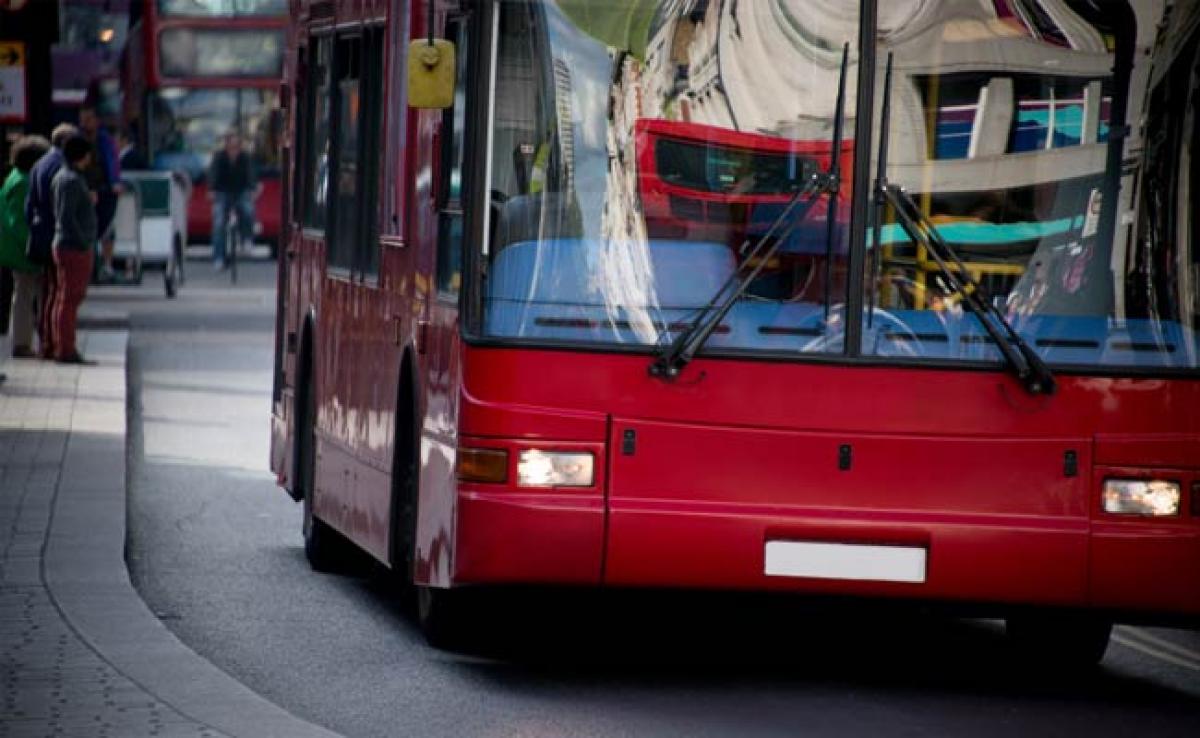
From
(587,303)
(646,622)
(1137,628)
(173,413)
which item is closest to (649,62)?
(587,303)

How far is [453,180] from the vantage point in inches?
402

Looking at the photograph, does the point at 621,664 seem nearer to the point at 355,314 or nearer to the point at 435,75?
the point at 435,75

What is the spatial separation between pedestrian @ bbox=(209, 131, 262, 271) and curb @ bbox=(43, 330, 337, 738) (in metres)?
25.3

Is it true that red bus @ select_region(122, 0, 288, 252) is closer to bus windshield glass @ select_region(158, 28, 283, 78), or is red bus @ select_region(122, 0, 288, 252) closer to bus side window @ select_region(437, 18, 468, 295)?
bus windshield glass @ select_region(158, 28, 283, 78)

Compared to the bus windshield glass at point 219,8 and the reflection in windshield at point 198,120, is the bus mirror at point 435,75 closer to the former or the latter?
the bus windshield glass at point 219,8

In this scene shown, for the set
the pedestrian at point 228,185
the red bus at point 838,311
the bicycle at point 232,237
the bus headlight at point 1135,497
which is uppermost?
the red bus at point 838,311

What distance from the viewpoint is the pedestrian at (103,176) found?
114 feet

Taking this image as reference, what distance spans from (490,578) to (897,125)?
71.3 inches

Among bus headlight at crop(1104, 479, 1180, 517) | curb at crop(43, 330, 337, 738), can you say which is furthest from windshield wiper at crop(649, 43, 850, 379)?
curb at crop(43, 330, 337, 738)

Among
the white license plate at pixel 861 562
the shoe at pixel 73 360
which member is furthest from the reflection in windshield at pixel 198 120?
the white license plate at pixel 861 562

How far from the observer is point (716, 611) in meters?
12.3

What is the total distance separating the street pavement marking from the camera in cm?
1142

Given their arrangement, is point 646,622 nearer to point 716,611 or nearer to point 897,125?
point 716,611

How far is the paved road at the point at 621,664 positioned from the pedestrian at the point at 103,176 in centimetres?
2001
